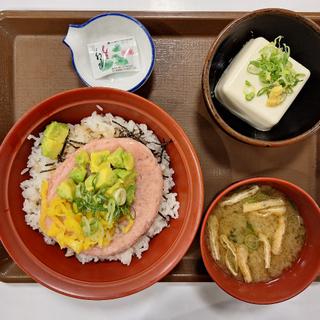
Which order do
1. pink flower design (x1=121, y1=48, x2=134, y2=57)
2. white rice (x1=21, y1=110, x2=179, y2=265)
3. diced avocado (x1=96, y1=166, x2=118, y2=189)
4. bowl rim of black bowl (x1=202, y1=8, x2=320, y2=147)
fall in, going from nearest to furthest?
1. diced avocado (x1=96, y1=166, x2=118, y2=189)
2. bowl rim of black bowl (x1=202, y1=8, x2=320, y2=147)
3. white rice (x1=21, y1=110, x2=179, y2=265)
4. pink flower design (x1=121, y1=48, x2=134, y2=57)

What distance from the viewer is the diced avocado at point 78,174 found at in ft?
5.08

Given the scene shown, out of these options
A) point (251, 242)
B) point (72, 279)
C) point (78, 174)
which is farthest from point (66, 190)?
point (251, 242)

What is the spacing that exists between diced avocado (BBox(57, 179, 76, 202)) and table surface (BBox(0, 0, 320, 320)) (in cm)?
52

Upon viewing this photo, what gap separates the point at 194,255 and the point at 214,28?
2.92 feet

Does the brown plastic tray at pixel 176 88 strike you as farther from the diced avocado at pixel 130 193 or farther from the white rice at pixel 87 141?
the diced avocado at pixel 130 193

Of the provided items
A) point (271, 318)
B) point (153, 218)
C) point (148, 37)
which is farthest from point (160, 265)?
point (148, 37)

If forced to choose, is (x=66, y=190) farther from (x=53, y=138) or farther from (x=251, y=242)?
(x=251, y=242)

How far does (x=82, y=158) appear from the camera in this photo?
5.17 feet

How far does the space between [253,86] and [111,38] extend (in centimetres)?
59

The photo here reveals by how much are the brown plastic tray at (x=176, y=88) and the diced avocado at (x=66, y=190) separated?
0.42m

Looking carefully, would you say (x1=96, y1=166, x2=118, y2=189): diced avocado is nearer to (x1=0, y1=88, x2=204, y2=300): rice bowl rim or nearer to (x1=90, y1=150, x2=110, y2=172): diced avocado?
(x1=90, y1=150, x2=110, y2=172): diced avocado

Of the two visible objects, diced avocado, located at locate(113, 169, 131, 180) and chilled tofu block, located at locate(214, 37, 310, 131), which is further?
chilled tofu block, located at locate(214, 37, 310, 131)

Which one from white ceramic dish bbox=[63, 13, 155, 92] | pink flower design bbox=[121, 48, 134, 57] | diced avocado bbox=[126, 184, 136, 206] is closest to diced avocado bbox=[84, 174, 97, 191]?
diced avocado bbox=[126, 184, 136, 206]

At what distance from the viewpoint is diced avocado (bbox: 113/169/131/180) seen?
5.02 ft
